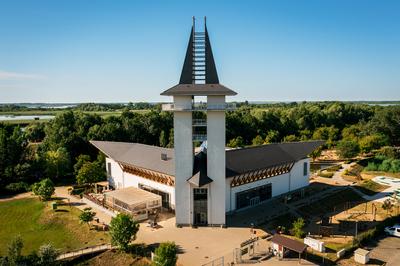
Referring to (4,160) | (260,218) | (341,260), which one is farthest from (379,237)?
(4,160)

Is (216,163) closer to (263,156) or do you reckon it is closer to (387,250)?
(263,156)

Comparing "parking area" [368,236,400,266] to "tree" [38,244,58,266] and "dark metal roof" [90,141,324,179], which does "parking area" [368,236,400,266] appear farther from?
"tree" [38,244,58,266]

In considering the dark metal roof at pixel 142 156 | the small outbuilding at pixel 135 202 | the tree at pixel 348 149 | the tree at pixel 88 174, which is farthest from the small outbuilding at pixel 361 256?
the tree at pixel 348 149

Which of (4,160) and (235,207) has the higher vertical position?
(4,160)

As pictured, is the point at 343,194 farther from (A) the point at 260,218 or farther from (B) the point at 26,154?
(B) the point at 26,154

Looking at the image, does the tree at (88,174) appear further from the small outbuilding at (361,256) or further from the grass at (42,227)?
the small outbuilding at (361,256)

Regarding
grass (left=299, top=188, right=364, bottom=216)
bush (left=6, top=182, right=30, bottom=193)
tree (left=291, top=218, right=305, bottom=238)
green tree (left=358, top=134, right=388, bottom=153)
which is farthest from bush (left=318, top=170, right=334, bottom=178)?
bush (left=6, top=182, right=30, bottom=193)
